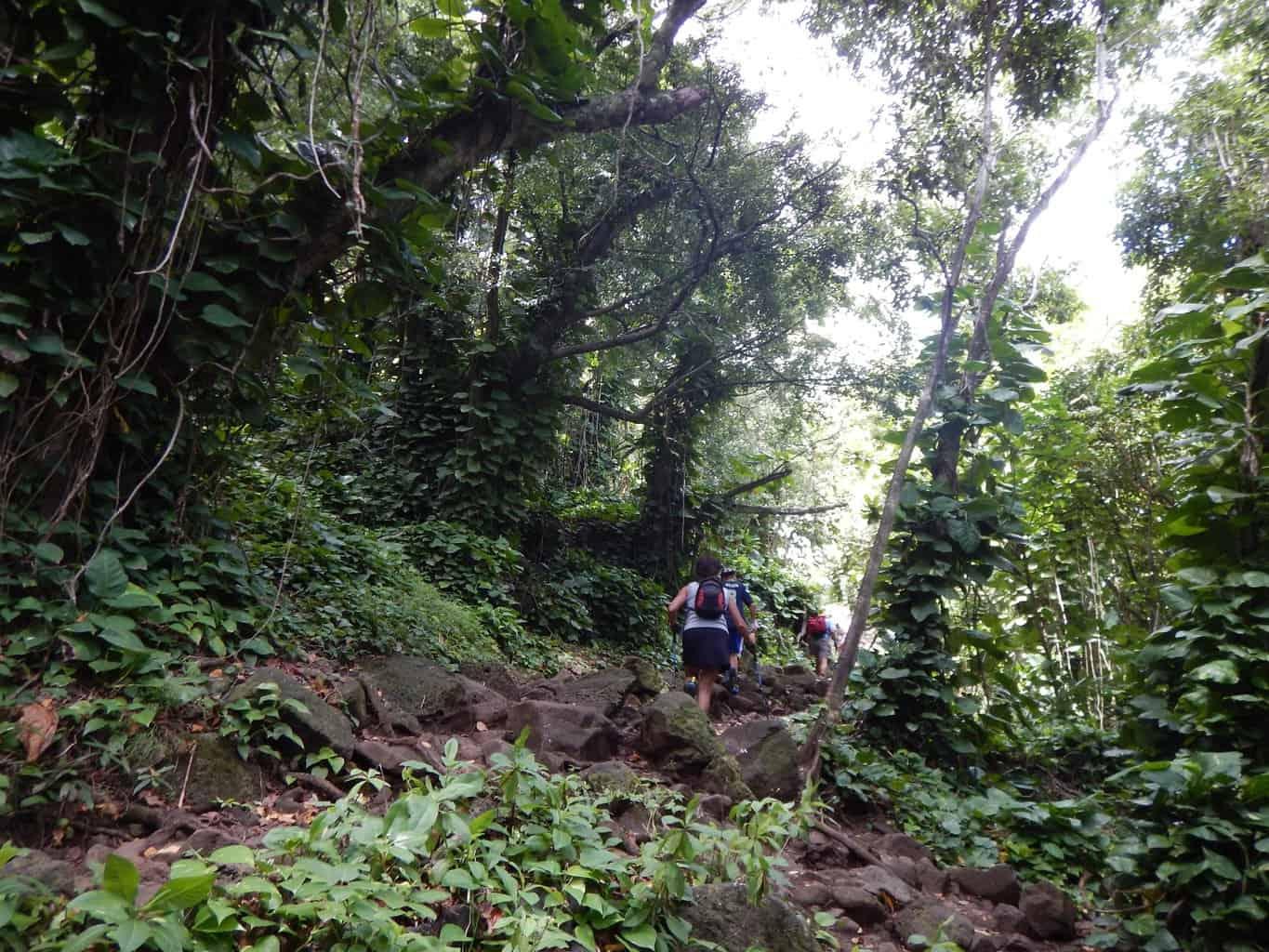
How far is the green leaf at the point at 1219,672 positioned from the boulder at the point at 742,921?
1.92m

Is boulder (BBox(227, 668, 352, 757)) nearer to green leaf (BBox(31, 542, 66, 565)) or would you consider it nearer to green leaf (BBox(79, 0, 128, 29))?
green leaf (BBox(31, 542, 66, 565))

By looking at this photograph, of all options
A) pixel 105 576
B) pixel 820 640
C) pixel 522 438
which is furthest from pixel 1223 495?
pixel 820 640

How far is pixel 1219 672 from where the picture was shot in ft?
10.3

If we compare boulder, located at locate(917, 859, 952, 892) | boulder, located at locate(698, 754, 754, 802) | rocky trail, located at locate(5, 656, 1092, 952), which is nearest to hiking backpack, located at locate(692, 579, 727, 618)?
rocky trail, located at locate(5, 656, 1092, 952)

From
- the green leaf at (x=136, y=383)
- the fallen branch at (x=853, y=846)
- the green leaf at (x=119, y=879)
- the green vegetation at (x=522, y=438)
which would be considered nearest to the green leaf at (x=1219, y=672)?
the green vegetation at (x=522, y=438)

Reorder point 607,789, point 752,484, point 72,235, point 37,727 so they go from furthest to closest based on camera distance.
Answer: point 752,484, point 607,789, point 72,235, point 37,727

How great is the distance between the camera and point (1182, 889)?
9.89 feet

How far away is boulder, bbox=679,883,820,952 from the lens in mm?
2568

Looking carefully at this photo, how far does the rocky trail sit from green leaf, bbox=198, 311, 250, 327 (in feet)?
5.39

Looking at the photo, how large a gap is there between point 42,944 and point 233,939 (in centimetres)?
41

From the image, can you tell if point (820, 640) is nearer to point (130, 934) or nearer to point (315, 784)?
point (315, 784)

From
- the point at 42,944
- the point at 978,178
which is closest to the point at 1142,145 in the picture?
the point at 978,178

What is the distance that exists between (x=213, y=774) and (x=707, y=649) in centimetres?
404

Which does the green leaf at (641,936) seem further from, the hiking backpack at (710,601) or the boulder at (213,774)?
the hiking backpack at (710,601)
